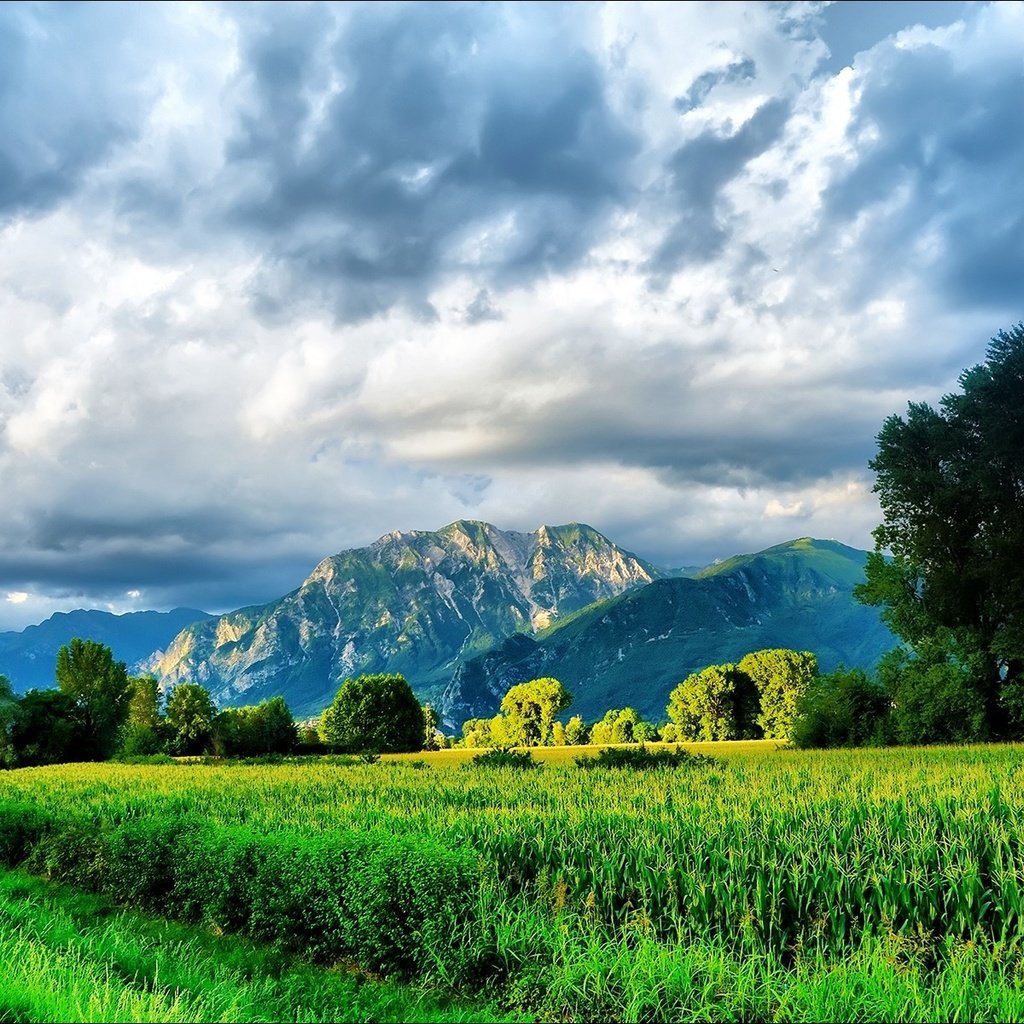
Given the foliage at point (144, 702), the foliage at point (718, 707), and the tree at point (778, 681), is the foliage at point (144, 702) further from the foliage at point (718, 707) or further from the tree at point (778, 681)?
the tree at point (778, 681)

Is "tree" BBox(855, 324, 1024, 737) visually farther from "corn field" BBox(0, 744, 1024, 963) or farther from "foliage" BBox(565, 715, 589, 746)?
"foliage" BBox(565, 715, 589, 746)

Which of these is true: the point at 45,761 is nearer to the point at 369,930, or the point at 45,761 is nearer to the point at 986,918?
the point at 369,930

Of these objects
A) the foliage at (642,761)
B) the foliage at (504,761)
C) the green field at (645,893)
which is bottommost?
the foliage at (504,761)

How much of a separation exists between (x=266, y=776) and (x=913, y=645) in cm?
3533

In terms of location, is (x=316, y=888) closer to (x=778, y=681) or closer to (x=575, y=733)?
(x=778, y=681)

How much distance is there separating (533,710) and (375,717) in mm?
45511

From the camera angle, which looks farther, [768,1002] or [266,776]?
[266,776]

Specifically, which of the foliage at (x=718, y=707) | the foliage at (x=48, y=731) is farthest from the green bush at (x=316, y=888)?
the foliage at (x=718, y=707)

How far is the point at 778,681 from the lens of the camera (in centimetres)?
12200

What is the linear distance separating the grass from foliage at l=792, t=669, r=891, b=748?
40.5m

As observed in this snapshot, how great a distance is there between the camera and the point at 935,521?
149 feet

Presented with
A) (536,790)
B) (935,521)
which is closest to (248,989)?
(536,790)

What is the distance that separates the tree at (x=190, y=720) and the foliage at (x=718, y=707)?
68661 millimetres

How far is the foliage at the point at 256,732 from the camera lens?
91312 mm
